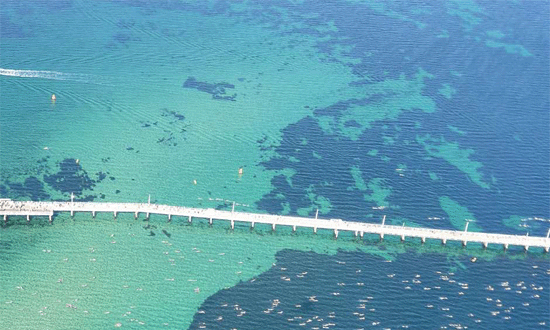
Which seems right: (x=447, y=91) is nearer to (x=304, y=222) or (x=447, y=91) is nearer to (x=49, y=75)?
(x=304, y=222)

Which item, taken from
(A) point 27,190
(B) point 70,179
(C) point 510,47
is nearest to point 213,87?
(B) point 70,179

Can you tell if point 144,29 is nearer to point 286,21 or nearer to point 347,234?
point 286,21

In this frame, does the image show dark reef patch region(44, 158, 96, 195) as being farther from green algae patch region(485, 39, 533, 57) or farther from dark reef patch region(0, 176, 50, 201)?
green algae patch region(485, 39, 533, 57)

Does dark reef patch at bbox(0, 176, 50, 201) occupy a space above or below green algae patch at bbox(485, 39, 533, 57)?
below

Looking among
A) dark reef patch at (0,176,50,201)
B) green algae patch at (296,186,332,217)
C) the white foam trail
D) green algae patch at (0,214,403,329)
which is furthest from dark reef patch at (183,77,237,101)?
dark reef patch at (0,176,50,201)

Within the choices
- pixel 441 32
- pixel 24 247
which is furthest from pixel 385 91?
pixel 24 247

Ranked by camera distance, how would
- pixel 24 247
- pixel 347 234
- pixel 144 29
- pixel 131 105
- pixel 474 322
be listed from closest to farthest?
pixel 474 322
pixel 24 247
pixel 347 234
pixel 131 105
pixel 144 29
